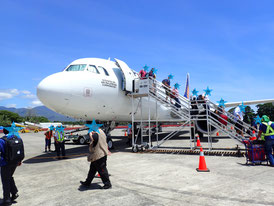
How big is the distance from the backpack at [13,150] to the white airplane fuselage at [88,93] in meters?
4.47

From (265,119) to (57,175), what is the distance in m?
7.86

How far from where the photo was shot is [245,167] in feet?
24.3

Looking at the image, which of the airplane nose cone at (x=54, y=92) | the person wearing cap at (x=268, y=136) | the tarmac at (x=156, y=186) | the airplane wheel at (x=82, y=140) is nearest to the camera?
the tarmac at (x=156, y=186)

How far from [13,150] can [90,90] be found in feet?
18.7

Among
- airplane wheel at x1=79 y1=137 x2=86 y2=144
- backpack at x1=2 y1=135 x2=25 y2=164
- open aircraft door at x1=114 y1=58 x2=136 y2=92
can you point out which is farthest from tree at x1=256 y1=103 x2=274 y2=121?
backpack at x1=2 y1=135 x2=25 y2=164

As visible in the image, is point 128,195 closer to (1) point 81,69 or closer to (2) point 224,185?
(2) point 224,185

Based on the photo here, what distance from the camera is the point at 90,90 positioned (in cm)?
1000

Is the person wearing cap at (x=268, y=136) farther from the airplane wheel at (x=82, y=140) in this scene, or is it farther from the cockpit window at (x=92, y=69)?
the airplane wheel at (x=82, y=140)

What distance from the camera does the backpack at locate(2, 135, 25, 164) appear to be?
14.7 ft

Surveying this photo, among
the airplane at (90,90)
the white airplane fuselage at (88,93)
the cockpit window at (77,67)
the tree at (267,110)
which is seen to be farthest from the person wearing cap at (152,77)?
the tree at (267,110)

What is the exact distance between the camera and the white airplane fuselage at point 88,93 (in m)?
9.09

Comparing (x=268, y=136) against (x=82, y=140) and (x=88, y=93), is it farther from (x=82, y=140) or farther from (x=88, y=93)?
(x=82, y=140)

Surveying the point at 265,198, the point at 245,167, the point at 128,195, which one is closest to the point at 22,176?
the point at 128,195

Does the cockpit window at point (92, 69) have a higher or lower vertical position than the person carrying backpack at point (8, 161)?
higher
